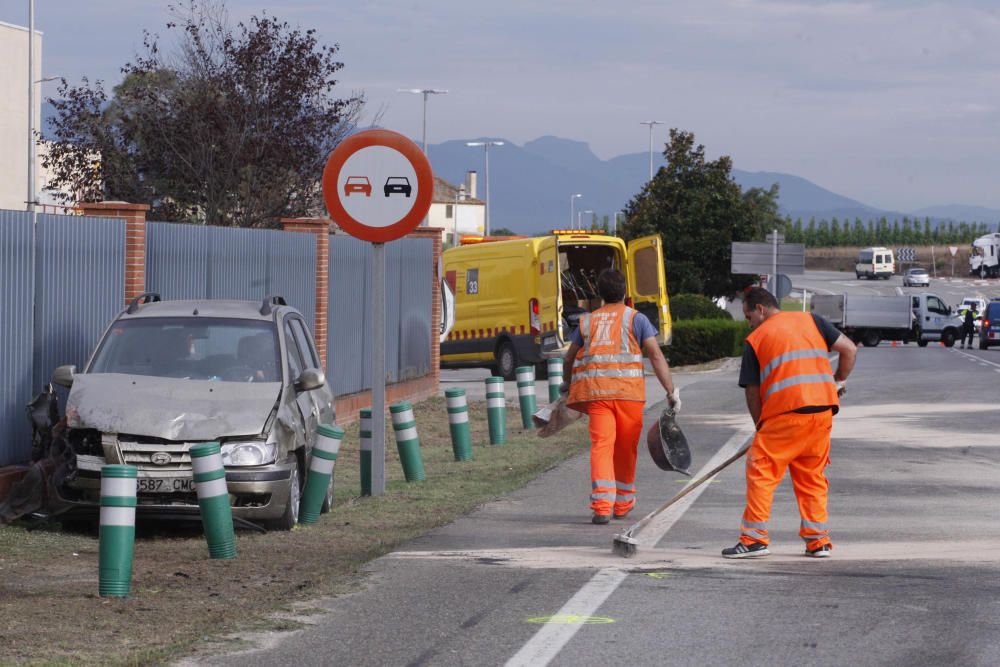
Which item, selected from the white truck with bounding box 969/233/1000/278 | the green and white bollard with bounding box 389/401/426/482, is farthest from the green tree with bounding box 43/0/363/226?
the white truck with bounding box 969/233/1000/278

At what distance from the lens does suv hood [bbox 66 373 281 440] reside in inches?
399

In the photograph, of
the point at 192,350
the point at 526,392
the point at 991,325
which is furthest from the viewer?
the point at 991,325

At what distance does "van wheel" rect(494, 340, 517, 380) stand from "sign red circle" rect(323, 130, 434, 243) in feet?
57.0

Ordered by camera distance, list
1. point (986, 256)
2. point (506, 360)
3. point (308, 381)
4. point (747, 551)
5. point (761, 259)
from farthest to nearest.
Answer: point (986, 256), point (761, 259), point (506, 360), point (308, 381), point (747, 551)

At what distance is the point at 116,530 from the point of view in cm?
806

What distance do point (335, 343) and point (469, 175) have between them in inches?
5197

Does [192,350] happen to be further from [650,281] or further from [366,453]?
[650,281]

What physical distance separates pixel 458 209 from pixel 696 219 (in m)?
93.2

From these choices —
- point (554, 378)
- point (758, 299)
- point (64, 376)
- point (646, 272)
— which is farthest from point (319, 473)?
point (646, 272)

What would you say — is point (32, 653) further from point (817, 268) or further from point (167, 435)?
point (817, 268)

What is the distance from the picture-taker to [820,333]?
928 cm

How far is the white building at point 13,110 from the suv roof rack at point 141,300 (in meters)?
48.3

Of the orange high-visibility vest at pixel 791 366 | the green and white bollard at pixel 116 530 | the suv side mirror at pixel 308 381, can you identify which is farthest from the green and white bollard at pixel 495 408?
the green and white bollard at pixel 116 530

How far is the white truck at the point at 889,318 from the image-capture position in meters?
60.1
